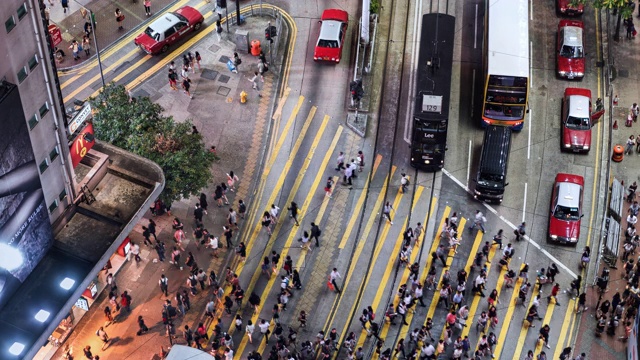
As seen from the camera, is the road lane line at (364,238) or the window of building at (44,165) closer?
the window of building at (44,165)

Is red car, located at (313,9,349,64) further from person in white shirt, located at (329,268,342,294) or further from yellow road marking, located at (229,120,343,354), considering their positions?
person in white shirt, located at (329,268,342,294)

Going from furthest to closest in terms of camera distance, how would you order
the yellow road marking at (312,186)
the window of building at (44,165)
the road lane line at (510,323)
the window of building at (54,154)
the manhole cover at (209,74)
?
the manhole cover at (209,74) < the yellow road marking at (312,186) < the road lane line at (510,323) < the window of building at (54,154) < the window of building at (44,165)

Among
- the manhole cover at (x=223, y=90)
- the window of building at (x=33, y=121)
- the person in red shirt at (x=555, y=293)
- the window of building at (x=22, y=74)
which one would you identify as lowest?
the person in red shirt at (x=555, y=293)

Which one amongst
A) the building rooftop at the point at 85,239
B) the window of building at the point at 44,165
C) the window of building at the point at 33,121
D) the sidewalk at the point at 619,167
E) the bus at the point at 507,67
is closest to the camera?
the window of building at the point at 33,121

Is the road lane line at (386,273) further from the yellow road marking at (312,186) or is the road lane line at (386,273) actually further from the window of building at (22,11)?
the window of building at (22,11)

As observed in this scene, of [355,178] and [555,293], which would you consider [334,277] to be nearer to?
[355,178]

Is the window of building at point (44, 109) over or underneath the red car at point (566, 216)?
over

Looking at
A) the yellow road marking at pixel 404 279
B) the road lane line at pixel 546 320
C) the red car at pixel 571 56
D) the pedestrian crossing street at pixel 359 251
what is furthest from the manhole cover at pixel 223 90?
the road lane line at pixel 546 320

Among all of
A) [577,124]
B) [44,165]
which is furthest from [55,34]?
[577,124]
